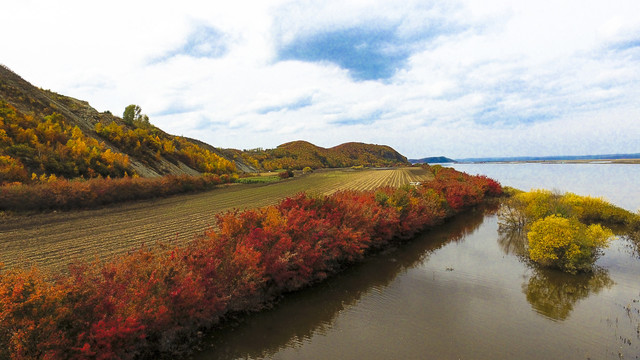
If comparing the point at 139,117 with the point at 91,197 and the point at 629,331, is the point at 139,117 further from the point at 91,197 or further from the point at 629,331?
the point at 629,331

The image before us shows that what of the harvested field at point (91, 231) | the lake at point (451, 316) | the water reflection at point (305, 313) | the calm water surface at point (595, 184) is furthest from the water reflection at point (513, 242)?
the calm water surface at point (595, 184)

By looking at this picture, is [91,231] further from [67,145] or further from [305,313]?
[67,145]

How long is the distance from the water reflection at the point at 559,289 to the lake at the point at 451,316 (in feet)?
0.16

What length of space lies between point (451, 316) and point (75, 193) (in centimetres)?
3264

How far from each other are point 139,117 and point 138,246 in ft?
279

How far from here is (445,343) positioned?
10.8 meters

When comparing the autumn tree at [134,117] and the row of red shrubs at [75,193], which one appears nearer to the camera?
the row of red shrubs at [75,193]

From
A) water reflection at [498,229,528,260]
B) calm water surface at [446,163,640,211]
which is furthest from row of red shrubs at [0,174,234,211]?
calm water surface at [446,163,640,211]

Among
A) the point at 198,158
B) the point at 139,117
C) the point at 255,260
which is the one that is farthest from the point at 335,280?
the point at 139,117

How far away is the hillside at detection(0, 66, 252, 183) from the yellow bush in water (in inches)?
1685

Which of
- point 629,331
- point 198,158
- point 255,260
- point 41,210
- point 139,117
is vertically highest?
point 139,117

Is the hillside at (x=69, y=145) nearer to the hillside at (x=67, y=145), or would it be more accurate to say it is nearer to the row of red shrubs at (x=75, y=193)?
the hillside at (x=67, y=145)

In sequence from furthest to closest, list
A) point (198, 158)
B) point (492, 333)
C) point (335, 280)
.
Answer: point (198, 158) → point (335, 280) → point (492, 333)

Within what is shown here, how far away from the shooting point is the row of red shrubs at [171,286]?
7.35 m
